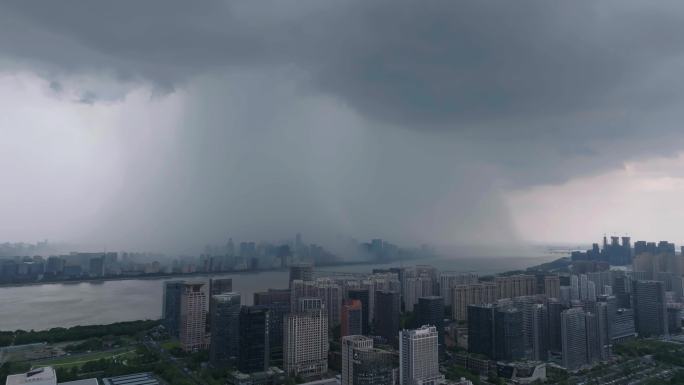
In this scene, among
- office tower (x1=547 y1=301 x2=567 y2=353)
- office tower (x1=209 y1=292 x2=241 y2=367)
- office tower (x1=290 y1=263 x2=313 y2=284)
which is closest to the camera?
office tower (x1=209 y1=292 x2=241 y2=367)

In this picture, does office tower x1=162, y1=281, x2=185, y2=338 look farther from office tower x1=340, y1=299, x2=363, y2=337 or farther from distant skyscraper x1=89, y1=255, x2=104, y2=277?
distant skyscraper x1=89, y1=255, x2=104, y2=277

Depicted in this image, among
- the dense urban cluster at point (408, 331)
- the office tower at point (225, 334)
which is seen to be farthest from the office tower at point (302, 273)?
the office tower at point (225, 334)

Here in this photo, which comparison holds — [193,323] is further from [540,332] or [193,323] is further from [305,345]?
[540,332]

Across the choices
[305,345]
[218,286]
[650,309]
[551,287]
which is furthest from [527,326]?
[218,286]

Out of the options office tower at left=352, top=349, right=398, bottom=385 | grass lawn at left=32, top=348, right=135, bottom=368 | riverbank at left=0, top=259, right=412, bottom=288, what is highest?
office tower at left=352, top=349, right=398, bottom=385

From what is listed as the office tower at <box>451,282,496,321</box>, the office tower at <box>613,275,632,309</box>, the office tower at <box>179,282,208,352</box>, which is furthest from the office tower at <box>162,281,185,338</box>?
the office tower at <box>613,275,632,309</box>

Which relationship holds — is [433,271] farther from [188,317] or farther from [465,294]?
[188,317]
